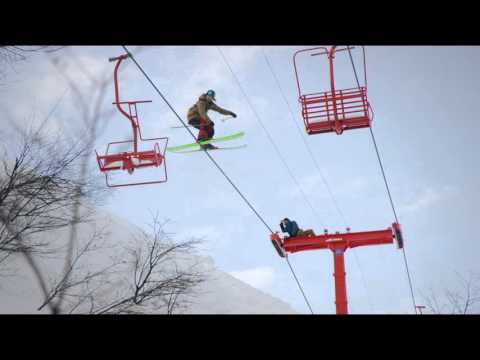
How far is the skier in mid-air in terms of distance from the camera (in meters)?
10.1

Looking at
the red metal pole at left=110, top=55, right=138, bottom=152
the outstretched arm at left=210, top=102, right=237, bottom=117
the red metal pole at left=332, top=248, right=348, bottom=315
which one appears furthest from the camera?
the red metal pole at left=332, top=248, right=348, bottom=315

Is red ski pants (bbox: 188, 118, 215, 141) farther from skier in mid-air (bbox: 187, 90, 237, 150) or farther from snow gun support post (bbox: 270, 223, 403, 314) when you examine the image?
snow gun support post (bbox: 270, 223, 403, 314)

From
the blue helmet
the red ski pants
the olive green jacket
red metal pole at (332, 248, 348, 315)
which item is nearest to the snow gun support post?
red metal pole at (332, 248, 348, 315)

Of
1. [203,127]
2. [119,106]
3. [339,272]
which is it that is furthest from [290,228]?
[119,106]

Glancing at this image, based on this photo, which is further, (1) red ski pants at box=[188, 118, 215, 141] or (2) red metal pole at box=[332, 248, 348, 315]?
(2) red metal pole at box=[332, 248, 348, 315]

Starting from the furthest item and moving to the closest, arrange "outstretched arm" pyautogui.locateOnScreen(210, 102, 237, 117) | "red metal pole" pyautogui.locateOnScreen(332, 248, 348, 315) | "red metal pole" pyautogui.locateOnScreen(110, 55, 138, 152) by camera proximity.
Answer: "red metal pole" pyautogui.locateOnScreen(332, 248, 348, 315)
"outstretched arm" pyautogui.locateOnScreen(210, 102, 237, 117)
"red metal pole" pyautogui.locateOnScreen(110, 55, 138, 152)

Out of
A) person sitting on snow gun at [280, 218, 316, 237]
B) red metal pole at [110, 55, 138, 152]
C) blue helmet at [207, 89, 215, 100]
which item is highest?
blue helmet at [207, 89, 215, 100]

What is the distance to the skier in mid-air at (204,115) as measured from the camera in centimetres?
1005

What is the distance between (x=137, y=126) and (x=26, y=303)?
39.4 metres
